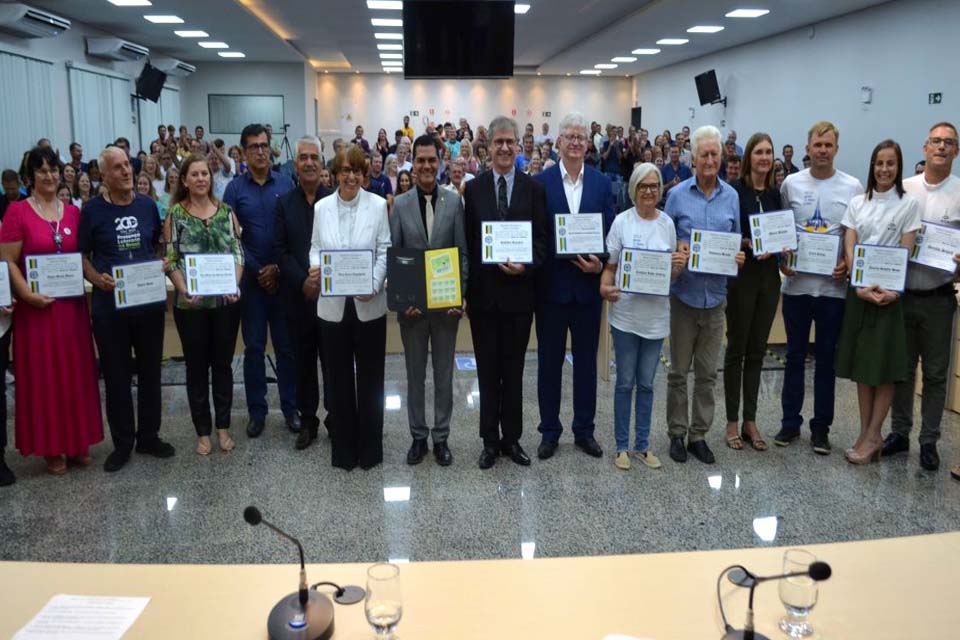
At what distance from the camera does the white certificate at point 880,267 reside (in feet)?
12.5

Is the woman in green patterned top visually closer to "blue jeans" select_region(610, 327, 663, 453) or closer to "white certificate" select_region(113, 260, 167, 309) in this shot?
"white certificate" select_region(113, 260, 167, 309)

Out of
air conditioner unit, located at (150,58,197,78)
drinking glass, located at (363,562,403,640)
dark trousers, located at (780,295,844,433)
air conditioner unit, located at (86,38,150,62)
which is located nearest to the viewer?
drinking glass, located at (363,562,403,640)

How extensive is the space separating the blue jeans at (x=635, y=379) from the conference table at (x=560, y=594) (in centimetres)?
213

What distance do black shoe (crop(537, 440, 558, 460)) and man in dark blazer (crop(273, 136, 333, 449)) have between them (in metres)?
1.21

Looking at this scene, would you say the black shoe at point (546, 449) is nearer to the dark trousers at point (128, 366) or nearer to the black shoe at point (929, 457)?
the black shoe at point (929, 457)

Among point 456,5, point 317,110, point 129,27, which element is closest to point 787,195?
point 456,5

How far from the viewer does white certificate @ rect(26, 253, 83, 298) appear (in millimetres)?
3732

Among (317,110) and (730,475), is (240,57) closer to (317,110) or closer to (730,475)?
(317,110)

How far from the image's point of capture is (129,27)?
14555mm

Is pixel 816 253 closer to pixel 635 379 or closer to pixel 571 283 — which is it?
pixel 635 379

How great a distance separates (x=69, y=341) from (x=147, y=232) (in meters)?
0.70

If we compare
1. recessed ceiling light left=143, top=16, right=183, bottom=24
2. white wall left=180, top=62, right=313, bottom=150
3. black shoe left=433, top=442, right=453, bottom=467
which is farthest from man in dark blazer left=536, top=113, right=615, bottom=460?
white wall left=180, top=62, right=313, bottom=150

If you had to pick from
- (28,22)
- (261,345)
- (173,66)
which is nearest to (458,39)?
(261,345)

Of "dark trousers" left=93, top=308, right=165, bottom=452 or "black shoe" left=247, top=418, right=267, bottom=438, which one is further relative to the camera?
"black shoe" left=247, top=418, right=267, bottom=438
